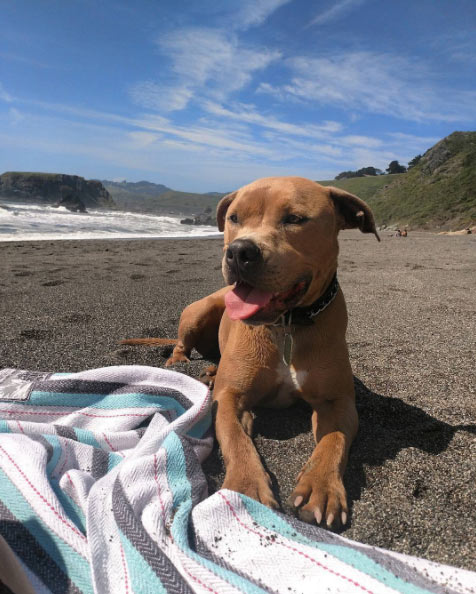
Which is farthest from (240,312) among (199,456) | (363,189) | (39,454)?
(363,189)

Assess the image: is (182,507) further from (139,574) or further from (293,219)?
(293,219)

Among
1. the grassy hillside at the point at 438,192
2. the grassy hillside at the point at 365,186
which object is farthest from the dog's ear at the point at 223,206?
the grassy hillside at the point at 365,186

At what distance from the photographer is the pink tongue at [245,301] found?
83.8 inches

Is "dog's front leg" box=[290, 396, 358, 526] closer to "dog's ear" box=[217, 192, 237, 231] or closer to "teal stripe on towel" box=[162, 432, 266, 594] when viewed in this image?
"teal stripe on towel" box=[162, 432, 266, 594]

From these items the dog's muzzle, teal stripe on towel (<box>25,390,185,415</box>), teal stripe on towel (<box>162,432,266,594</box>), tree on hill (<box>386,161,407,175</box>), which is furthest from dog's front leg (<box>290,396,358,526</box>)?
tree on hill (<box>386,161,407,175</box>)

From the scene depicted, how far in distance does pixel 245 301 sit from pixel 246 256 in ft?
0.80

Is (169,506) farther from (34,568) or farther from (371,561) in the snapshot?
(371,561)

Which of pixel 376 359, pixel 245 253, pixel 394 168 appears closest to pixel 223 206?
pixel 245 253

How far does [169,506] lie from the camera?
5.17 ft

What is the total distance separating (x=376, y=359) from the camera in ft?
11.3

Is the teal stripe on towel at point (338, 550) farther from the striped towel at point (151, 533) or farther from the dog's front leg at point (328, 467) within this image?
the dog's front leg at point (328, 467)

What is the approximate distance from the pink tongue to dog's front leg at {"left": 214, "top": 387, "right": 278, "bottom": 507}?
0.51 metres

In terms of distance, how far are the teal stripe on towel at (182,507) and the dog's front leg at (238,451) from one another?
19 cm

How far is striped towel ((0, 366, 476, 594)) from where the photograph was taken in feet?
4.15
